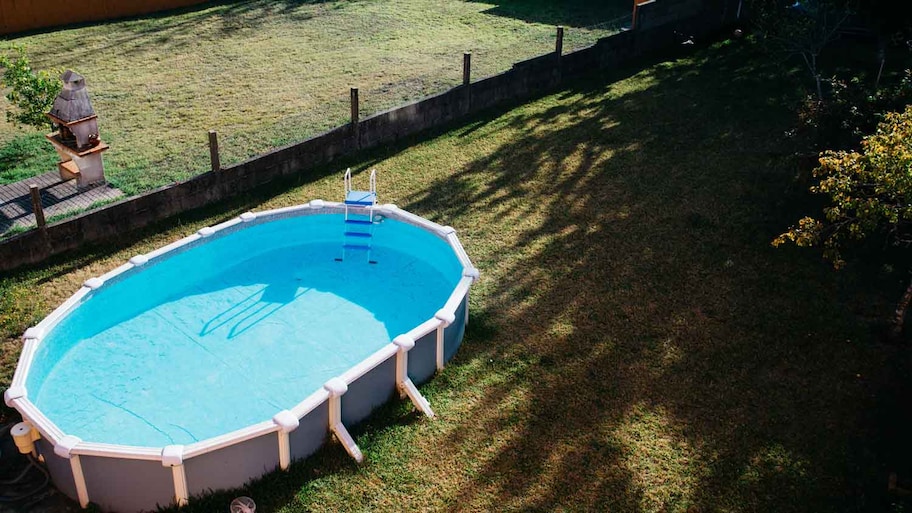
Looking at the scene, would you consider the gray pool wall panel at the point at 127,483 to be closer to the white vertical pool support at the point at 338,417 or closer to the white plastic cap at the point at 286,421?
the white plastic cap at the point at 286,421

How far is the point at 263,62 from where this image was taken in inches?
765

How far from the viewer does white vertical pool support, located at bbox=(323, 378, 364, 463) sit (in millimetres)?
8391

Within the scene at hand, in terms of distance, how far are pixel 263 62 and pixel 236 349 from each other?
35.5 ft

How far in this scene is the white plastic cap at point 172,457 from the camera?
746 cm

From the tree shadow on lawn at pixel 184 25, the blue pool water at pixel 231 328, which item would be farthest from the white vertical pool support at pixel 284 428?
the tree shadow on lawn at pixel 184 25

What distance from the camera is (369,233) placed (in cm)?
1268

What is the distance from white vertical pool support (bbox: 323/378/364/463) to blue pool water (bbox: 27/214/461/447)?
4.24ft

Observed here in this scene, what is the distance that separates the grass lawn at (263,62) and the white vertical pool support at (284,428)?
6.77 m

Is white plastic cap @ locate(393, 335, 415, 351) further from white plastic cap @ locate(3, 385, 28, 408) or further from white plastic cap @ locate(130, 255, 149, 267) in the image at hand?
white plastic cap @ locate(130, 255, 149, 267)

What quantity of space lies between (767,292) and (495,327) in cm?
389

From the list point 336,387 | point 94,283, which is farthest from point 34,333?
point 336,387

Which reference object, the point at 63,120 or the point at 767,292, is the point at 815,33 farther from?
the point at 63,120

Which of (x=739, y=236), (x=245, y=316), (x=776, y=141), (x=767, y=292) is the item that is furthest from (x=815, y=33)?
(x=245, y=316)

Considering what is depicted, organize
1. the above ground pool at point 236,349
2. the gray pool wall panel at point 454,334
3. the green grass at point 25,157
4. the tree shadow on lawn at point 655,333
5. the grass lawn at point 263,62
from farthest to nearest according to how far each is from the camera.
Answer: the grass lawn at point 263,62, the green grass at point 25,157, the gray pool wall panel at point 454,334, the tree shadow on lawn at point 655,333, the above ground pool at point 236,349
